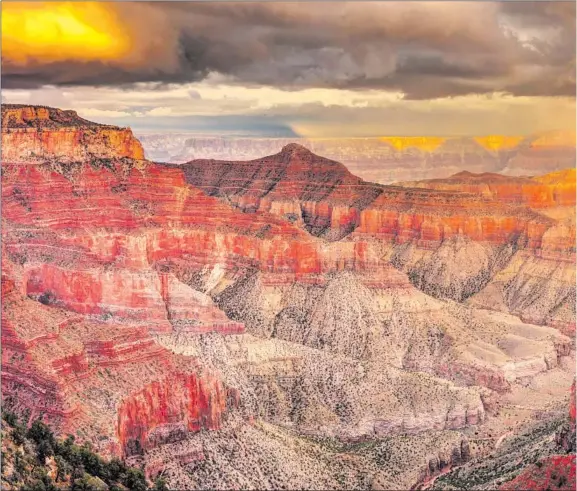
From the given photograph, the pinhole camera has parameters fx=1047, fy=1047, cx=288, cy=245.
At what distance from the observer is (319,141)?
61.0 meters

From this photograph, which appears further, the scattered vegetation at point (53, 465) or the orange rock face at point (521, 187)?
the orange rock face at point (521, 187)

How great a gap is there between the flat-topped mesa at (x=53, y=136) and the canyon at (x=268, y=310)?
0.33 ft

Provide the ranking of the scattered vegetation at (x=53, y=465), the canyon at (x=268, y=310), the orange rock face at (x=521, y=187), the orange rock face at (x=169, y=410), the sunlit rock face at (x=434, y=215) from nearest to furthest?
the scattered vegetation at (x=53, y=465) → the orange rock face at (x=169, y=410) → the canyon at (x=268, y=310) → the sunlit rock face at (x=434, y=215) → the orange rock face at (x=521, y=187)

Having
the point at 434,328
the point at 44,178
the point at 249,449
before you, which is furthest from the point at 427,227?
the point at 249,449

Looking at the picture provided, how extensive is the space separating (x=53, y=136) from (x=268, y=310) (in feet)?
43.0

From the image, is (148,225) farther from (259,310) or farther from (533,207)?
(533,207)

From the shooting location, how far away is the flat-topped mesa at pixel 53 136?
48125 mm

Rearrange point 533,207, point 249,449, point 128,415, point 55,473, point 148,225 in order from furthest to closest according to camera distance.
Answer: point 533,207, point 148,225, point 249,449, point 128,415, point 55,473

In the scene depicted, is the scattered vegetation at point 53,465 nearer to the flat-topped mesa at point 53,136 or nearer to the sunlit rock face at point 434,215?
the flat-topped mesa at point 53,136

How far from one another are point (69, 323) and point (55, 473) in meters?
A: 6.93

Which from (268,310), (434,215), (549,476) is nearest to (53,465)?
(549,476)

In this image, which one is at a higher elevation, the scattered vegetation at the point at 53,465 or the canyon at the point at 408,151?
the canyon at the point at 408,151

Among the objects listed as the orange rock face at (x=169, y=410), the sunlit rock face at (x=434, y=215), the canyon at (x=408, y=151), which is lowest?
the orange rock face at (x=169, y=410)

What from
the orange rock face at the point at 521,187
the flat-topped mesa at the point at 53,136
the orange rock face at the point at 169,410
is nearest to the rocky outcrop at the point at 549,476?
the orange rock face at the point at 169,410
